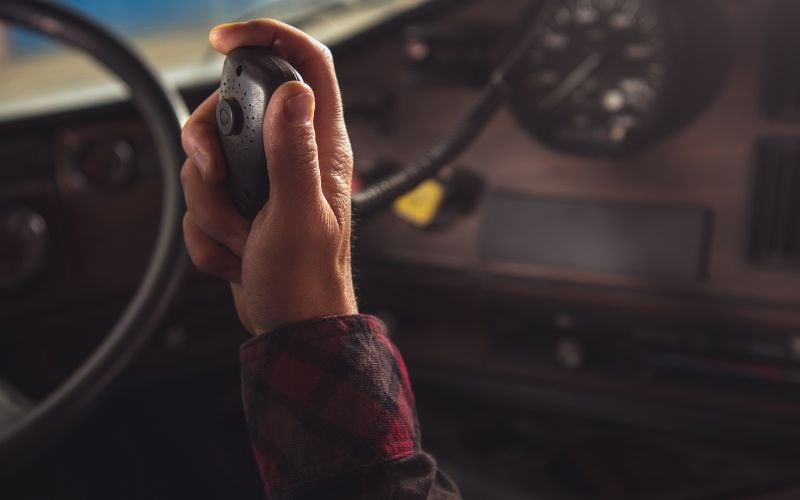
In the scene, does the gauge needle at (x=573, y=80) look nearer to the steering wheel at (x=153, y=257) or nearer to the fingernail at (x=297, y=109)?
the steering wheel at (x=153, y=257)

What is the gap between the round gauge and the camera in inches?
39.9

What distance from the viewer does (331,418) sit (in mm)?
496

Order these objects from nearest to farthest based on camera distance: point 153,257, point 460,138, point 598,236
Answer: point 153,257, point 460,138, point 598,236

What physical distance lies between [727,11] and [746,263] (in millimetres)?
300

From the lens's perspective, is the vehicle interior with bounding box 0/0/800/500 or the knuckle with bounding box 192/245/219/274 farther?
the vehicle interior with bounding box 0/0/800/500

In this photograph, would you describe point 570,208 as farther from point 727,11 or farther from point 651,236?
point 727,11

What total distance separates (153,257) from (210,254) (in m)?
0.30

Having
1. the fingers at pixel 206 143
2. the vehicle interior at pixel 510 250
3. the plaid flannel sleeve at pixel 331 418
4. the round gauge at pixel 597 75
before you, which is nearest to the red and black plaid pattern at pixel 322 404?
the plaid flannel sleeve at pixel 331 418

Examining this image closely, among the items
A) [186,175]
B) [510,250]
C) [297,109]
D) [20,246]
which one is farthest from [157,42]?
[297,109]

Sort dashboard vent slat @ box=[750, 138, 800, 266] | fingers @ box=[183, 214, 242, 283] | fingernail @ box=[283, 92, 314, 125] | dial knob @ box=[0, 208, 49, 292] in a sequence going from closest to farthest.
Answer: fingernail @ box=[283, 92, 314, 125] < fingers @ box=[183, 214, 242, 283] < dashboard vent slat @ box=[750, 138, 800, 266] < dial knob @ box=[0, 208, 49, 292]

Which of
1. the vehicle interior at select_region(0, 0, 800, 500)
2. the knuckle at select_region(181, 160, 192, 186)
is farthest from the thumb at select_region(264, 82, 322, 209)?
the vehicle interior at select_region(0, 0, 800, 500)

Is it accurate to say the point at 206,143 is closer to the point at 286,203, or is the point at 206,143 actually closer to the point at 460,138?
the point at 286,203

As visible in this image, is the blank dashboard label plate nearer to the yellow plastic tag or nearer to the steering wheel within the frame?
the yellow plastic tag

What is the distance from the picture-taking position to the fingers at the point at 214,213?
1.77 ft
